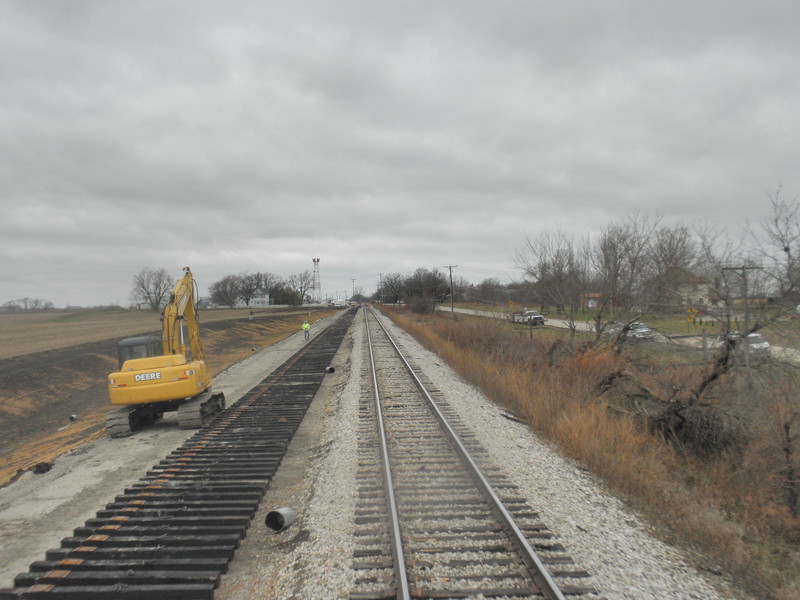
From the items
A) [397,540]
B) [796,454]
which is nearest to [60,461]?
[397,540]

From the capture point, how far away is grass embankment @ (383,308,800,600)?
4.78 meters

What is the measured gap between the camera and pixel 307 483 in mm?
6746

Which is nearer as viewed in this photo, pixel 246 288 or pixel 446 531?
pixel 446 531

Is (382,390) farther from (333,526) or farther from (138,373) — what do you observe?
(333,526)

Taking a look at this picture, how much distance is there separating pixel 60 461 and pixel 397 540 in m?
7.88

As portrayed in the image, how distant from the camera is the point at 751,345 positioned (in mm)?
10195

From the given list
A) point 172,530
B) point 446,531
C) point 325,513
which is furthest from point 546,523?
point 172,530

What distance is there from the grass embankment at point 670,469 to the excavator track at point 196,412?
702cm

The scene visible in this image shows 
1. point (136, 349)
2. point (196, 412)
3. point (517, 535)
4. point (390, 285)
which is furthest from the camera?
point (390, 285)

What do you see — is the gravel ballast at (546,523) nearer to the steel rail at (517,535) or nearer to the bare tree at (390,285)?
the steel rail at (517,535)

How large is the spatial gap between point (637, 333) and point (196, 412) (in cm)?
1318

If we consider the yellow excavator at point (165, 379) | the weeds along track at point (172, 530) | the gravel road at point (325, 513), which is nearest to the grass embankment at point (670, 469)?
the gravel road at point (325, 513)

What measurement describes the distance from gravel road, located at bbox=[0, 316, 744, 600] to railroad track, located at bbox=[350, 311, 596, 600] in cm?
21

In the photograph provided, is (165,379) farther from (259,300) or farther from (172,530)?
(259,300)
